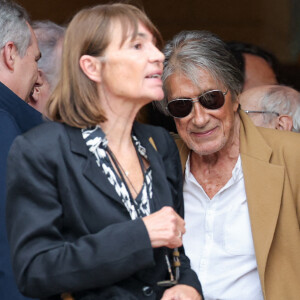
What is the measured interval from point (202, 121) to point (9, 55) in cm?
99

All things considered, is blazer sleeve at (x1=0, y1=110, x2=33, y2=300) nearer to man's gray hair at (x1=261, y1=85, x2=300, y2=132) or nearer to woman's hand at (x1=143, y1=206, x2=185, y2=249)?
woman's hand at (x1=143, y1=206, x2=185, y2=249)

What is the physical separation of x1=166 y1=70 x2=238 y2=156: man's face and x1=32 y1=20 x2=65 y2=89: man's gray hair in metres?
1.00

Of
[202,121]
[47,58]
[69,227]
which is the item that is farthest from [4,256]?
[47,58]

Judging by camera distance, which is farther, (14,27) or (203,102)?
(14,27)

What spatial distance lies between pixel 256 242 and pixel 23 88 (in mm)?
1351

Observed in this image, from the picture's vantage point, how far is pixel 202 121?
318cm

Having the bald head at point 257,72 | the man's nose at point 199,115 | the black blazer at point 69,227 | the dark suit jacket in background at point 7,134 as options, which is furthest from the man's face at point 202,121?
the bald head at point 257,72

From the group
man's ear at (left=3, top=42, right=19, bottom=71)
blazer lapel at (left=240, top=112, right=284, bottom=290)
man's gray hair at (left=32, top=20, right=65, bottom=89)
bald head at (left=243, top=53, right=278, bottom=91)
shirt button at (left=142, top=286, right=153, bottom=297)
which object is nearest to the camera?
shirt button at (left=142, top=286, right=153, bottom=297)

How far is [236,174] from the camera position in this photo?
3266mm

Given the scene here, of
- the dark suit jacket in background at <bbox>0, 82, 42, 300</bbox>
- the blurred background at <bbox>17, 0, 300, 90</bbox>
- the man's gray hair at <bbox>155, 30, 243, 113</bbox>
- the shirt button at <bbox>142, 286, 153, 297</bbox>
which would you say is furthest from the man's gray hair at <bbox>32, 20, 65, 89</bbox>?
the blurred background at <bbox>17, 0, 300, 90</bbox>

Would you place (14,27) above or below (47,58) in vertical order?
above

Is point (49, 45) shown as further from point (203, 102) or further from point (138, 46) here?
point (138, 46)

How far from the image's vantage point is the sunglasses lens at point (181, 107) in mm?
3213

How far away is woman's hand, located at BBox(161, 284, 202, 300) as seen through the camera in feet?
7.46
